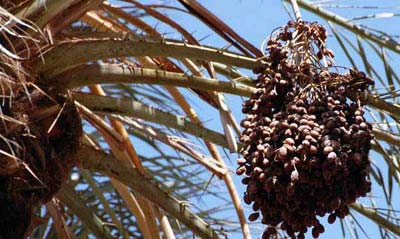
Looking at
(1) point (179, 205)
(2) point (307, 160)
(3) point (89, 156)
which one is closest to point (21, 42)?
(3) point (89, 156)

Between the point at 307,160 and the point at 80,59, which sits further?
the point at 80,59

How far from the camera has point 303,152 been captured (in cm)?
220

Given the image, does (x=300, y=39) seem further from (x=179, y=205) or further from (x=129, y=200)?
(x=129, y=200)

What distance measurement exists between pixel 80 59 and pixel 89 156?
32 centimetres

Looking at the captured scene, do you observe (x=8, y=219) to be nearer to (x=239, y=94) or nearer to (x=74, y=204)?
(x=74, y=204)

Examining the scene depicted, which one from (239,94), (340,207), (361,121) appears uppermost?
(239,94)

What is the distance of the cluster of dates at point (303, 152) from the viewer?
7.21 feet

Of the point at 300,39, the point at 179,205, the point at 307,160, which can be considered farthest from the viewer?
the point at 179,205

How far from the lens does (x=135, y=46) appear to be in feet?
8.64

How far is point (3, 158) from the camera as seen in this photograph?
100 inches

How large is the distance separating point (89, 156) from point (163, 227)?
0.29 meters

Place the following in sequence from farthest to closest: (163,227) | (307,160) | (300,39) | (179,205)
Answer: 1. (163,227)
2. (179,205)
3. (300,39)
4. (307,160)

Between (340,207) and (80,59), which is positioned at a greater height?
(80,59)

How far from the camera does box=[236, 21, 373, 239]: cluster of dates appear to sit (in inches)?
86.5
